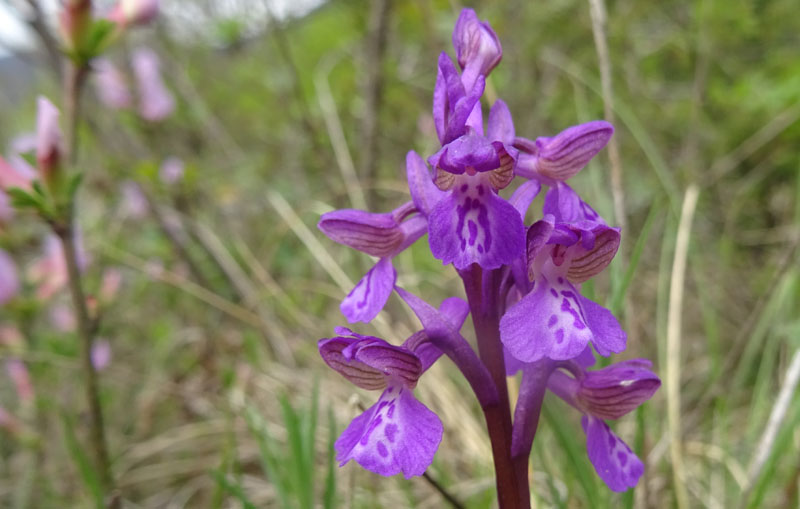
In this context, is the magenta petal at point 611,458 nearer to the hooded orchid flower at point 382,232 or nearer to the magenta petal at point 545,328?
the magenta petal at point 545,328

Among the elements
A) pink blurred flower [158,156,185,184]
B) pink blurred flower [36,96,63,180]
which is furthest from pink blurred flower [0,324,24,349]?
pink blurred flower [36,96,63,180]

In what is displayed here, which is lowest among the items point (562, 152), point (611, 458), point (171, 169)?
point (611, 458)

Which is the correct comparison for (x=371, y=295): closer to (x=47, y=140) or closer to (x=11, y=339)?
(x=47, y=140)

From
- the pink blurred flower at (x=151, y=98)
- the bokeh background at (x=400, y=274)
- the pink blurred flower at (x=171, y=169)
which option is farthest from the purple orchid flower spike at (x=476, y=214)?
the pink blurred flower at (x=151, y=98)

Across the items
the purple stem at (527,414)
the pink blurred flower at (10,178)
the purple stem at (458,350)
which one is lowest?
the purple stem at (527,414)

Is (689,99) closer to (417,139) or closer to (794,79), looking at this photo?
(794,79)

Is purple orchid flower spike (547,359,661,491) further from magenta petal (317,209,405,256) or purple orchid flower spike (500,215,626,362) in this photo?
magenta petal (317,209,405,256)

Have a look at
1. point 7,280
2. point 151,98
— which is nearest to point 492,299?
point 7,280
